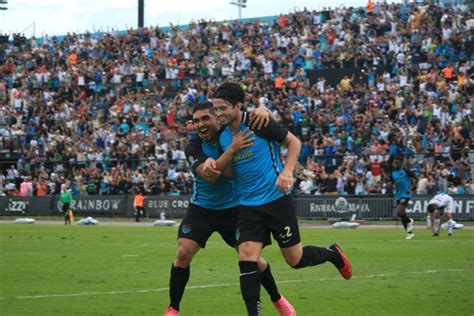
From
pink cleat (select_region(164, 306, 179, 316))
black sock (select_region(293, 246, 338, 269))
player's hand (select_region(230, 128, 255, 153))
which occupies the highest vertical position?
player's hand (select_region(230, 128, 255, 153))

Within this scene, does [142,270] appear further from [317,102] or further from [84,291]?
[317,102]

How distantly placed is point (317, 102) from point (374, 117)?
11.4 feet

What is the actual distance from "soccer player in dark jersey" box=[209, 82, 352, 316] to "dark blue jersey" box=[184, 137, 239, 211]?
Answer: 1.73ft

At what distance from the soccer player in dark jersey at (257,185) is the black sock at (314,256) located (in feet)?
0.93

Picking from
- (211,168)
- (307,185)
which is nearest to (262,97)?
(307,185)

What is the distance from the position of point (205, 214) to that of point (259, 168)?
1.25m

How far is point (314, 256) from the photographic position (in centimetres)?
982

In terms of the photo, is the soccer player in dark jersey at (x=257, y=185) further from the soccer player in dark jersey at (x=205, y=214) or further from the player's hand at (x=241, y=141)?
the soccer player in dark jersey at (x=205, y=214)

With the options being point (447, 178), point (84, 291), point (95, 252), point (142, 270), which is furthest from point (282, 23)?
point (84, 291)

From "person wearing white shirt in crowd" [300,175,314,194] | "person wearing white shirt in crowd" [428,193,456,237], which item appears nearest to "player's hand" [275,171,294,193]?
"person wearing white shirt in crowd" [428,193,456,237]

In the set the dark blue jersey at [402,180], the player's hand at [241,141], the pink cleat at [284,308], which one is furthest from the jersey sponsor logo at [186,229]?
the dark blue jersey at [402,180]

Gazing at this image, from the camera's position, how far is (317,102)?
133 ft

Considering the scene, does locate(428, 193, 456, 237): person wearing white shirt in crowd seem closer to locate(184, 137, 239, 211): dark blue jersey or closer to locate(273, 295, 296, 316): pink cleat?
locate(184, 137, 239, 211): dark blue jersey

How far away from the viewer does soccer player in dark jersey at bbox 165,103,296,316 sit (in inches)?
379
